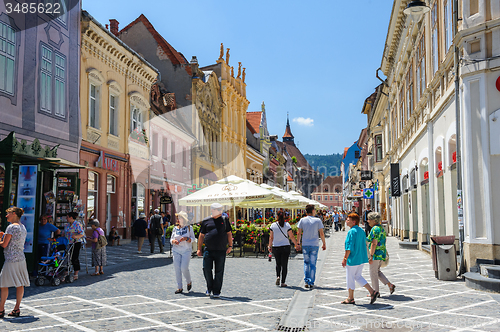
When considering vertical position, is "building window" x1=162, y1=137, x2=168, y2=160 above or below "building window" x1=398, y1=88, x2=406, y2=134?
below

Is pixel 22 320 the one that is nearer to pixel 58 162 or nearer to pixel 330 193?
pixel 58 162

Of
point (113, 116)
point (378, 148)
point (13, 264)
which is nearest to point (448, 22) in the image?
point (13, 264)

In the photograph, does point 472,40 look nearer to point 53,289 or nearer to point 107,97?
point 53,289

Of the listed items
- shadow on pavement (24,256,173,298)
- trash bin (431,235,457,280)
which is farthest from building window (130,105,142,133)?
trash bin (431,235,457,280)

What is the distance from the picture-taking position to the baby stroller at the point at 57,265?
10469 millimetres

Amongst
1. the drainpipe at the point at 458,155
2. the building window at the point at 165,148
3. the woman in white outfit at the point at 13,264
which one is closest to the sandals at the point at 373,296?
the drainpipe at the point at 458,155

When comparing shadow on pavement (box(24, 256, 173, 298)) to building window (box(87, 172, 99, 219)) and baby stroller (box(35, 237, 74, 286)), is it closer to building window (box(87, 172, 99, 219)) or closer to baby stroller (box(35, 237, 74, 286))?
baby stroller (box(35, 237, 74, 286))

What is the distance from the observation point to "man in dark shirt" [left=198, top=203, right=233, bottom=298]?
9.04 m

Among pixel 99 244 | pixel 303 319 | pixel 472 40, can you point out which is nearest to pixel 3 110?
pixel 99 244

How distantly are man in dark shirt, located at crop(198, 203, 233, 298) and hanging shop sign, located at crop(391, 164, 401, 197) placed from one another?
19.2 m

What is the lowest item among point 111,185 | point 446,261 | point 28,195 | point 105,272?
point 105,272

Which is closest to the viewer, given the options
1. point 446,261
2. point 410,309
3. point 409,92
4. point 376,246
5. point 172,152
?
point 410,309

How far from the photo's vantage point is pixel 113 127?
75.1 feet

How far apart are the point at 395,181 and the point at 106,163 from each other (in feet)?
49.8
